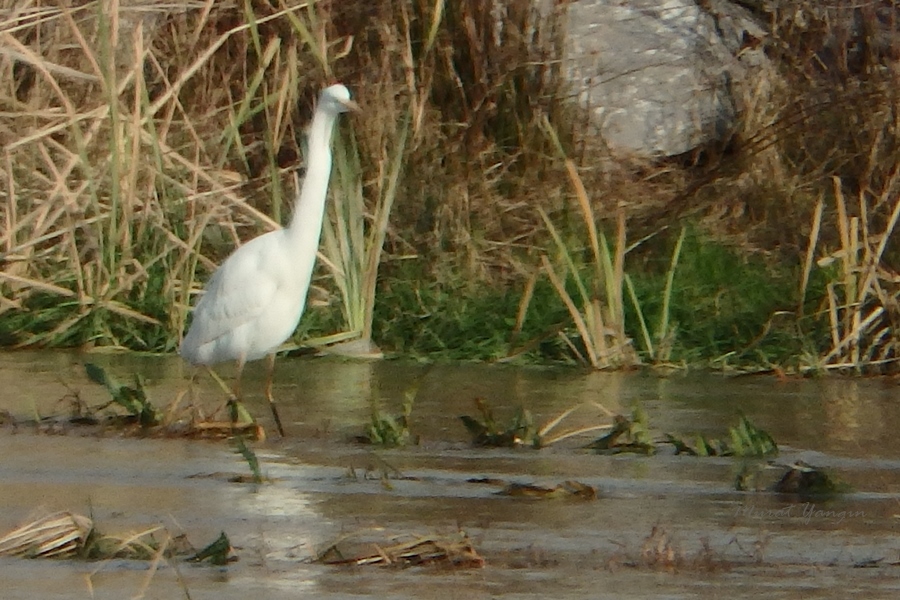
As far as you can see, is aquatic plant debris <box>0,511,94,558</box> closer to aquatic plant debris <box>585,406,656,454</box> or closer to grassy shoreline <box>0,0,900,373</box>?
aquatic plant debris <box>585,406,656,454</box>

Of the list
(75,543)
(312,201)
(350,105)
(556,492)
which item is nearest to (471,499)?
(556,492)

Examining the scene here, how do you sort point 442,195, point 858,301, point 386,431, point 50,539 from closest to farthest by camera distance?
point 50,539
point 386,431
point 858,301
point 442,195

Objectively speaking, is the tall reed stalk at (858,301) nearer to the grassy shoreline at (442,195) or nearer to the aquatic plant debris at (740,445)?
the grassy shoreline at (442,195)

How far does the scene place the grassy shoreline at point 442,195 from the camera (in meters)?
7.05

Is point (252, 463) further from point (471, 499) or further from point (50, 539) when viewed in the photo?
point (50, 539)

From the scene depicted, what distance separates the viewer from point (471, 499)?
13.5ft

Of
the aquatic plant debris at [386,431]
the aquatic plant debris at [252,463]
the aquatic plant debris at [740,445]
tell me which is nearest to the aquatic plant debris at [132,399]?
the aquatic plant debris at [386,431]

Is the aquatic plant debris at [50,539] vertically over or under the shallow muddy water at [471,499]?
over

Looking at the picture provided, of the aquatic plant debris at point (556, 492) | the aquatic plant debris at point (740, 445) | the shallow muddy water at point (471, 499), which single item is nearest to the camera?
the shallow muddy water at point (471, 499)

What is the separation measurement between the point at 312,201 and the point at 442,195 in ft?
7.33

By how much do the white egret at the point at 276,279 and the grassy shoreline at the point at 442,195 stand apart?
103 cm

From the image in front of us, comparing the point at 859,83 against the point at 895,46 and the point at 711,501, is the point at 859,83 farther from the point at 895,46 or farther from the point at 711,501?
the point at 711,501

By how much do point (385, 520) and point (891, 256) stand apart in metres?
3.95

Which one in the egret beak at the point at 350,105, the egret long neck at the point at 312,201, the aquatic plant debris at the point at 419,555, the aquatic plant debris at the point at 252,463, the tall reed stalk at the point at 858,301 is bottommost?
the tall reed stalk at the point at 858,301
